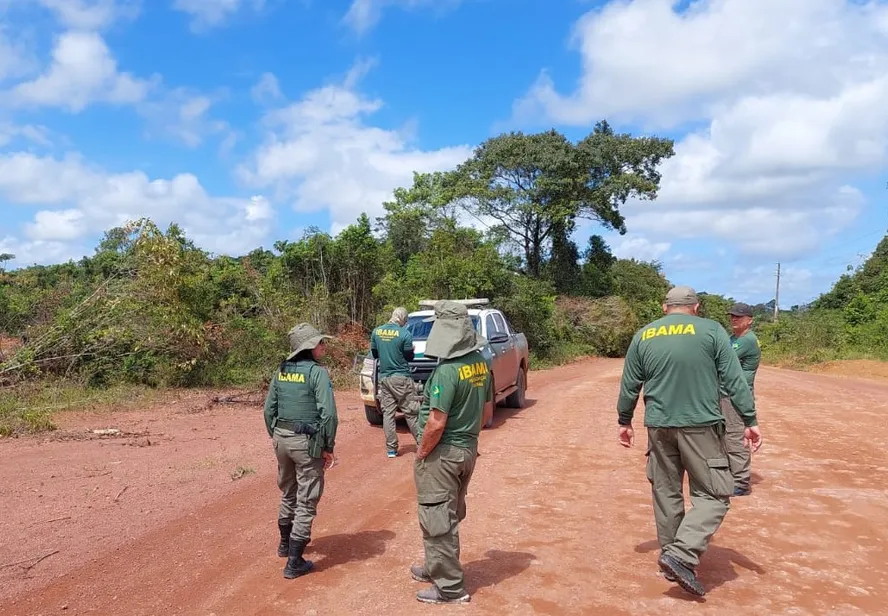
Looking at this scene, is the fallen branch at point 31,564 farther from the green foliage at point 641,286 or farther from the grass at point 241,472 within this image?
the green foliage at point 641,286

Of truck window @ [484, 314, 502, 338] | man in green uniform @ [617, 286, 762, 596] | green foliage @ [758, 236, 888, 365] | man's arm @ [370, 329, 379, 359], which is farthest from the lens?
green foliage @ [758, 236, 888, 365]

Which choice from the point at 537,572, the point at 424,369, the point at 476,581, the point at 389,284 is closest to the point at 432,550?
the point at 476,581

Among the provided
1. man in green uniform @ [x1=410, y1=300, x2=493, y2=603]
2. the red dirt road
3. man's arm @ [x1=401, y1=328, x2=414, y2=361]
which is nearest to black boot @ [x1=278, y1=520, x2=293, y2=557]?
the red dirt road

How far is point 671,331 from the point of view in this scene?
15.2ft

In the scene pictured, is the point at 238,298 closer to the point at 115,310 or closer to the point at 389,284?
the point at 115,310

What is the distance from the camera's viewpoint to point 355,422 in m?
11.1

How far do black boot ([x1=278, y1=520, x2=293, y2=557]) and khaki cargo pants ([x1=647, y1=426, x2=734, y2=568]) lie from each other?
2.64m

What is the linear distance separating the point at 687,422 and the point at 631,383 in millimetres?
482

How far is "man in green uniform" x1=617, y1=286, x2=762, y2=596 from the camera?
14.4ft

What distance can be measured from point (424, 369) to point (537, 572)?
17.2 feet

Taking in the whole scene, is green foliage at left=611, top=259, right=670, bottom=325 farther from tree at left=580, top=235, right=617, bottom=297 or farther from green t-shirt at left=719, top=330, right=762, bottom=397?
green t-shirt at left=719, top=330, right=762, bottom=397

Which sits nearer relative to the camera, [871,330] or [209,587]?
[209,587]

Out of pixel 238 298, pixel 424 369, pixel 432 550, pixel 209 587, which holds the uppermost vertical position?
pixel 238 298

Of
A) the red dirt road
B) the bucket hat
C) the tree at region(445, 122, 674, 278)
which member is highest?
the tree at region(445, 122, 674, 278)
